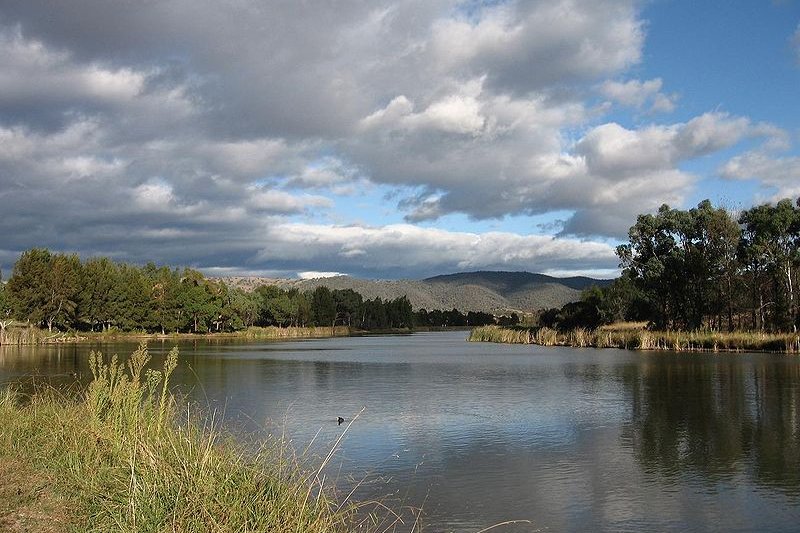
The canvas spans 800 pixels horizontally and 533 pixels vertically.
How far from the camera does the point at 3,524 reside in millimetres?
5629

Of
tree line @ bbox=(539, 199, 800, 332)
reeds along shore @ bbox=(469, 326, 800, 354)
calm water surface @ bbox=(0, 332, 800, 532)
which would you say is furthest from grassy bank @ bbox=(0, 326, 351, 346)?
tree line @ bbox=(539, 199, 800, 332)

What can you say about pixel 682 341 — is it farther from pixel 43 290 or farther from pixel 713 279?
pixel 43 290

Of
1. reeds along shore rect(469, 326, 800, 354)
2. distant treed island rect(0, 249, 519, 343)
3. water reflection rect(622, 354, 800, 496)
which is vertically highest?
distant treed island rect(0, 249, 519, 343)

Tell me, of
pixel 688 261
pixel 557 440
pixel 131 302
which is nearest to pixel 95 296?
pixel 131 302

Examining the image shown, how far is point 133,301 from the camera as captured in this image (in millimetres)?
74250

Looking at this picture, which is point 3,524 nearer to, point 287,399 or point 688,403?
point 287,399

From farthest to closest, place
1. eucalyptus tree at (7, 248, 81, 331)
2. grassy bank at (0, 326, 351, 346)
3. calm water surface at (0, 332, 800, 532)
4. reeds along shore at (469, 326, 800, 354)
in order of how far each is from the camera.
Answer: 1. eucalyptus tree at (7, 248, 81, 331)
2. grassy bank at (0, 326, 351, 346)
3. reeds along shore at (469, 326, 800, 354)
4. calm water surface at (0, 332, 800, 532)

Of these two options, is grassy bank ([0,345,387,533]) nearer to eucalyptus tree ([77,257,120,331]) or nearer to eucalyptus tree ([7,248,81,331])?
eucalyptus tree ([7,248,81,331])

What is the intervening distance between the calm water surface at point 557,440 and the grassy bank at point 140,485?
160cm

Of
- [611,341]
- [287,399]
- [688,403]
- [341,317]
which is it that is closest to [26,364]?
[287,399]

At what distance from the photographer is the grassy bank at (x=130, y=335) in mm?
57812

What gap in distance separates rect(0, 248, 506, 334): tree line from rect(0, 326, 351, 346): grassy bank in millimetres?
1206

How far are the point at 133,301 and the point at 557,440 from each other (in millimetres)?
69073

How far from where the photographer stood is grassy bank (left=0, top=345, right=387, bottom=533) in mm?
5867
